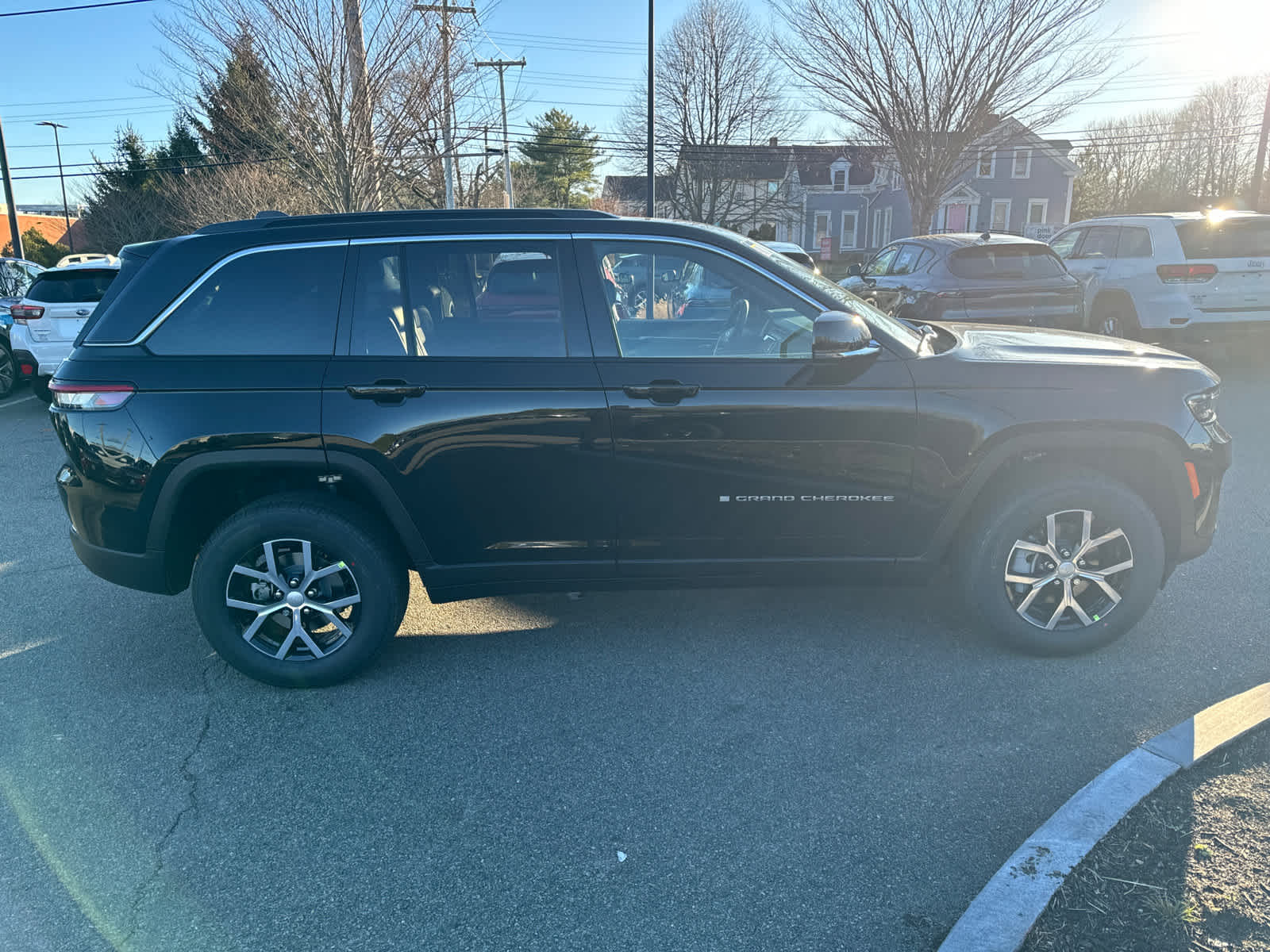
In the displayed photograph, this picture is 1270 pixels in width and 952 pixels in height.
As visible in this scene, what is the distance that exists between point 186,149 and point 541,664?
1648 inches

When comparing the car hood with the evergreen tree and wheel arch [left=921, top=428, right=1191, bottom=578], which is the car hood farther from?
the evergreen tree

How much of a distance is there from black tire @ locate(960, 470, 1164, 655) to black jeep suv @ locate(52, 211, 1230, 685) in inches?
0.5

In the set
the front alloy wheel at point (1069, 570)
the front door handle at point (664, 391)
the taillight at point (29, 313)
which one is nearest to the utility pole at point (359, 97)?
the taillight at point (29, 313)

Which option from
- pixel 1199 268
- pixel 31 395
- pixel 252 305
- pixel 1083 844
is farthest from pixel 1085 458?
pixel 31 395

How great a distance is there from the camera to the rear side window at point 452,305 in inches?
142

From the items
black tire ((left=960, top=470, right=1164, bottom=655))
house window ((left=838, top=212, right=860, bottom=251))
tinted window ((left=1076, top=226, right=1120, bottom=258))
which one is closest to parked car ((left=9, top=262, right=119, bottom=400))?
black tire ((left=960, top=470, right=1164, bottom=655))

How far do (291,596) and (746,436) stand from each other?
2.03 metres

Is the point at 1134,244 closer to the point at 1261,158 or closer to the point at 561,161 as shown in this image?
the point at 1261,158

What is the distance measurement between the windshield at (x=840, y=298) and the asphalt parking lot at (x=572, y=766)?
1414mm

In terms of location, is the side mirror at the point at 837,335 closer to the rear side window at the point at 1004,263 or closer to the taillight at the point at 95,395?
the taillight at the point at 95,395

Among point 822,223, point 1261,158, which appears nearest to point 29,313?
point 1261,158

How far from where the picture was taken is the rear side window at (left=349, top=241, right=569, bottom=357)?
142 inches

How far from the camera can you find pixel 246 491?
Answer: 12.3ft

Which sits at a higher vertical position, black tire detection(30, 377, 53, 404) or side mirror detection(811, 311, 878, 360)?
side mirror detection(811, 311, 878, 360)
